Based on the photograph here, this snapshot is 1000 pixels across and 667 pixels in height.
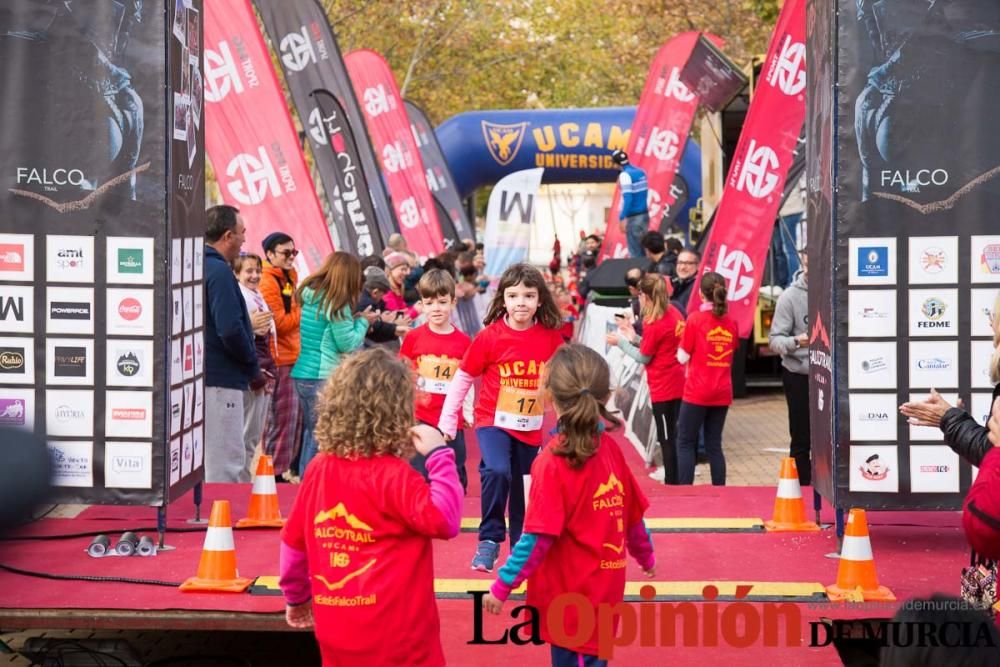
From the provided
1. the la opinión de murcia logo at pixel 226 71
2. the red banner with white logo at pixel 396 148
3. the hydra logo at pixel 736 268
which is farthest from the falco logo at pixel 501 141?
the hydra logo at pixel 736 268

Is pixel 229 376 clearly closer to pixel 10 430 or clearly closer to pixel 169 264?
pixel 169 264

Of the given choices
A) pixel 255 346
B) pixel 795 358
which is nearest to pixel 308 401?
pixel 255 346

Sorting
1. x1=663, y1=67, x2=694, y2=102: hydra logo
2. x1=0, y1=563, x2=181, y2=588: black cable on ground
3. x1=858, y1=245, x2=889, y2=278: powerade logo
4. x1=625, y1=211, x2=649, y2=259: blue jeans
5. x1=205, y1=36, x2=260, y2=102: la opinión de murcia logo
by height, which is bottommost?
x1=0, y1=563, x2=181, y2=588: black cable on ground

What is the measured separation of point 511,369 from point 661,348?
3917 mm

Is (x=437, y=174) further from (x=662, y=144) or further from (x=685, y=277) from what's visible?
(x=685, y=277)

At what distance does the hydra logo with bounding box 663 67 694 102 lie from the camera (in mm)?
19328

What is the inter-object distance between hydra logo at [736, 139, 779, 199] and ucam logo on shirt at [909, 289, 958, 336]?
528 cm

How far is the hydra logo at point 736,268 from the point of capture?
1230 centimetres

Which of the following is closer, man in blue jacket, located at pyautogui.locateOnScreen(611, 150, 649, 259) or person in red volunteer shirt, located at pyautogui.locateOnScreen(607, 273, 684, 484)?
person in red volunteer shirt, located at pyautogui.locateOnScreen(607, 273, 684, 484)

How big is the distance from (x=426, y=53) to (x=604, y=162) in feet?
22.7

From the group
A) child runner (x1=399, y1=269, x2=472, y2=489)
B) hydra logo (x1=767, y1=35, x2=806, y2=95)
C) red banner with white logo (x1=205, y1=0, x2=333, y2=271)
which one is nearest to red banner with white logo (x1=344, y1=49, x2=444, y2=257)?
red banner with white logo (x1=205, y1=0, x2=333, y2=271)

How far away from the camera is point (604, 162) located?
3206cm

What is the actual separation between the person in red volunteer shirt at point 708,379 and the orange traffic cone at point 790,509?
2301 mm

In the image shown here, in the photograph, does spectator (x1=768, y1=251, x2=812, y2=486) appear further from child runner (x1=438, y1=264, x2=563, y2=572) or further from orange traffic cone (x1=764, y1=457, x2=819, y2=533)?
child runner (x1=438, y1=264, x2=563, y2=572)
